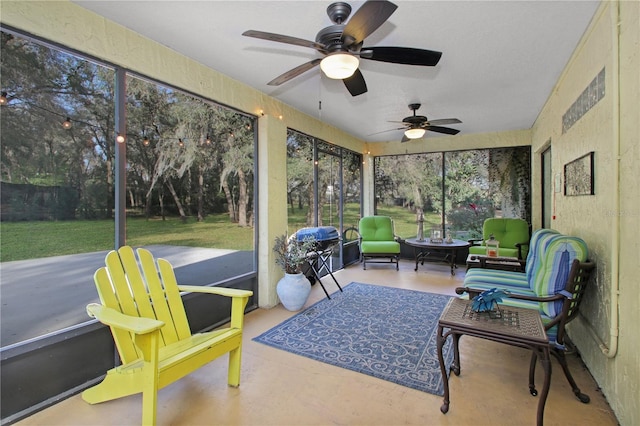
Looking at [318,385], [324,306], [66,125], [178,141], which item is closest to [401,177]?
[324,306]

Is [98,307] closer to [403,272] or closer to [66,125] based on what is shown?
[66,125]

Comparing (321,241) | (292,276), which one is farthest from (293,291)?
(321,241)

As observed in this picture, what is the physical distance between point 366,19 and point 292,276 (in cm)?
272

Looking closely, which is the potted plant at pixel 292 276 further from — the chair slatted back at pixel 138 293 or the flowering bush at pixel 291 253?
the chair slatted back at pixel 138 293

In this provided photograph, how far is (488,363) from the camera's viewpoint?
2.44m

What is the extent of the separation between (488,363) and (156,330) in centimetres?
242

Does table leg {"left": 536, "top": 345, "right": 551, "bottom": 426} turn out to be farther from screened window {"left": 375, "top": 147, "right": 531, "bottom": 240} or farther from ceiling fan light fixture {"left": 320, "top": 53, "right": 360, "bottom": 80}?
screened window {"left": 375, "top": 147, "right": 531, "bottom": 240}

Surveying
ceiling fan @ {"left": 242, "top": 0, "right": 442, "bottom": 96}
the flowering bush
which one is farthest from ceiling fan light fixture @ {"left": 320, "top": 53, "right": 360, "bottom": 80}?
the flowering bush

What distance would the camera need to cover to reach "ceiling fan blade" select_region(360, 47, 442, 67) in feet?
6.81

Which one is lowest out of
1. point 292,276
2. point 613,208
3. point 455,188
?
point 292,276

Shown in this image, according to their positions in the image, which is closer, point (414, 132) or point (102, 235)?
point (102, 235)

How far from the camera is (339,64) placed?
82.0 inches

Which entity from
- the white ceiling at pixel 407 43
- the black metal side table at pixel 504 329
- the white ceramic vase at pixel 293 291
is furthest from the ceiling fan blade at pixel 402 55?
the white ceramic vase at pixel 293 291

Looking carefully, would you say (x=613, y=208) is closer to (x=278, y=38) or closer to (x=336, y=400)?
(x=336, y=400)
